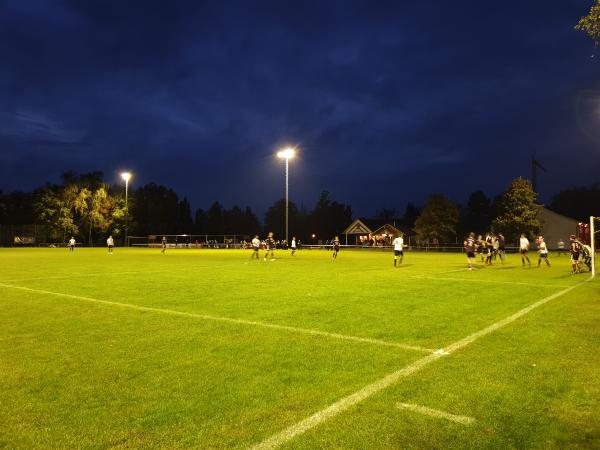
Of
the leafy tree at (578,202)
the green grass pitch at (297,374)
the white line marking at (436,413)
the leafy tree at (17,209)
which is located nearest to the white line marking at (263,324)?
the green grass pitch at (297,374)

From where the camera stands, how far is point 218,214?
120 m

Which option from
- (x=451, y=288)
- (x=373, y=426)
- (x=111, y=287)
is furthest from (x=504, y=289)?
(x=111, y=287)

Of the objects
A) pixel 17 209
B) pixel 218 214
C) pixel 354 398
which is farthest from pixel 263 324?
pixel 218 214

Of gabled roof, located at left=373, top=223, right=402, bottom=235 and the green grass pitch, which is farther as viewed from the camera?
gabled roof, located at left=373, top=223, right=402, bottom=235

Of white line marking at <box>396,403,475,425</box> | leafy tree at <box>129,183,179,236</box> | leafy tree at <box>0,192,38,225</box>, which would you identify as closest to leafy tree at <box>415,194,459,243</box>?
leafy tree at <box>129,183,179,236</box>

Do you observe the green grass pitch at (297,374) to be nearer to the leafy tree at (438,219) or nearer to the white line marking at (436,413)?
the white line marking at (436,413)

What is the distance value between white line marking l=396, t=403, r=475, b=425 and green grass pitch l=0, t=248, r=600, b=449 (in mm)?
32

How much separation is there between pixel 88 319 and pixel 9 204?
97106mm

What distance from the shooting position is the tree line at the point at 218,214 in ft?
213

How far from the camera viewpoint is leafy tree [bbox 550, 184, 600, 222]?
90.2 m

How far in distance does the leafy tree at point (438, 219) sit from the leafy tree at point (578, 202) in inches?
1361

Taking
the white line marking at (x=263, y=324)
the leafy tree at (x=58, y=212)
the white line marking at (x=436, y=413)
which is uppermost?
the leafy tree at (x=58, y=212)

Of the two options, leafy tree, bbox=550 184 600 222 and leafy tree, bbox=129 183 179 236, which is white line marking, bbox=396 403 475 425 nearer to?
leafy tree, bbox=129 183 179 236

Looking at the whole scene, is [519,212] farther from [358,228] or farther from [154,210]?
[154,210]
